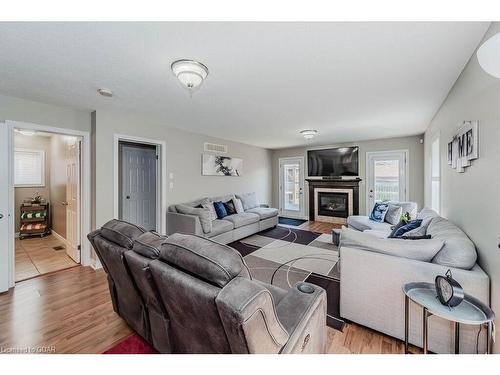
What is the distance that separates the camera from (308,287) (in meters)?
1.37

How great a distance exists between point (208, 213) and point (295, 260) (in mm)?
1667

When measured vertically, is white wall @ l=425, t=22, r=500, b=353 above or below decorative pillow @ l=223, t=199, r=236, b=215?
above

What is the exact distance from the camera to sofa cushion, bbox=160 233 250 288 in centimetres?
94

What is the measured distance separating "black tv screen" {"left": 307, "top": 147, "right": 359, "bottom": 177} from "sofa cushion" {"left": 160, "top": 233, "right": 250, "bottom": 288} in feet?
18.6

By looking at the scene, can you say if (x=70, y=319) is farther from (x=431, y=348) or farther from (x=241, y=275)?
(x=431, y=348)

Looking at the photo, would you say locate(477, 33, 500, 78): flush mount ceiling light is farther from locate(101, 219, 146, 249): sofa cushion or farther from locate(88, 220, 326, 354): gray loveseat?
locate(101, 219, 146, 249): sofa cushion

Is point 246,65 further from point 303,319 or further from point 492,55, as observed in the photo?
point 303,319

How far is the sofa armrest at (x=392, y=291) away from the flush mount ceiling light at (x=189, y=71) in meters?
2.00

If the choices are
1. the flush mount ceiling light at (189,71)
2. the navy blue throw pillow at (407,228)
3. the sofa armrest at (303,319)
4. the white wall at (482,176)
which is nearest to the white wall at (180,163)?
the flush mount ceiling light at (189,71)

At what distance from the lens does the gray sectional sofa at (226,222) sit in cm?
367

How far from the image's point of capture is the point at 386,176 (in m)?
5.47

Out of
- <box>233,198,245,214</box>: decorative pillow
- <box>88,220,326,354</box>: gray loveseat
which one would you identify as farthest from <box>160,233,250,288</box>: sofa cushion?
<box>233,198,245,214</box>: decorative pillow

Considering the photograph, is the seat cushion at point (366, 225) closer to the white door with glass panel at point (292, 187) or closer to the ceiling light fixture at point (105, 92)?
the white door with glass panel at point (292, 187)
